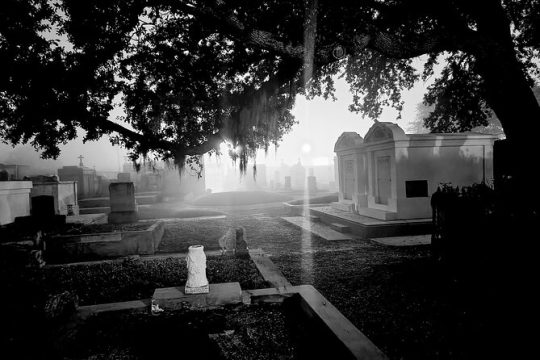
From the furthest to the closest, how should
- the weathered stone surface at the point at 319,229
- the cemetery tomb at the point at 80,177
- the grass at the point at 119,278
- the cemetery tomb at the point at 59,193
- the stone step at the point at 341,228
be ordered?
the cemetery tomb at the point at 80,177
the cemetery tomb at the point at 59,193
the stone step at the point at 341,228
the weathered stone surface at the point at 319,229
the grass at the point at 119,278

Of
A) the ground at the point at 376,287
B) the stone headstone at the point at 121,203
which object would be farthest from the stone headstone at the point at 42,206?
the ground at the point at 376,287

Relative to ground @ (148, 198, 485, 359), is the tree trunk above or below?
above

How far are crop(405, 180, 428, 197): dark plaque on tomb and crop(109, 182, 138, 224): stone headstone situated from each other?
1106 cm

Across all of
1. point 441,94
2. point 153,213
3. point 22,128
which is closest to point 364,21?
point 441,94

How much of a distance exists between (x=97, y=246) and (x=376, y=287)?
7.16m

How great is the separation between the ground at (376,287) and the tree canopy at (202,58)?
2820 mm

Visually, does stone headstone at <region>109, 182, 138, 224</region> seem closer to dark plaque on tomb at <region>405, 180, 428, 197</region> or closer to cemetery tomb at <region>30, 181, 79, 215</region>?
cemetery tomb at <region>30, 181, 79, 215</region>

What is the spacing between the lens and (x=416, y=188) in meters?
11.6

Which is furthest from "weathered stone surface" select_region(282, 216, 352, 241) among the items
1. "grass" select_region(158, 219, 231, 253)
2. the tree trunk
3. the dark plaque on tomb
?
the tree trunk

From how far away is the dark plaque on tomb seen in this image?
11.5 meters

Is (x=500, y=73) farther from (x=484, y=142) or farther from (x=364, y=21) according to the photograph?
(x=484, y=142)

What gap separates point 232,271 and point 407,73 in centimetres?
1002

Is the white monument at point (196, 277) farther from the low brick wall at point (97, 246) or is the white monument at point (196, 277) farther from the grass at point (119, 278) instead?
the low brick wall at point (97, 246)

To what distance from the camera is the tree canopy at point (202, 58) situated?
6215mm
